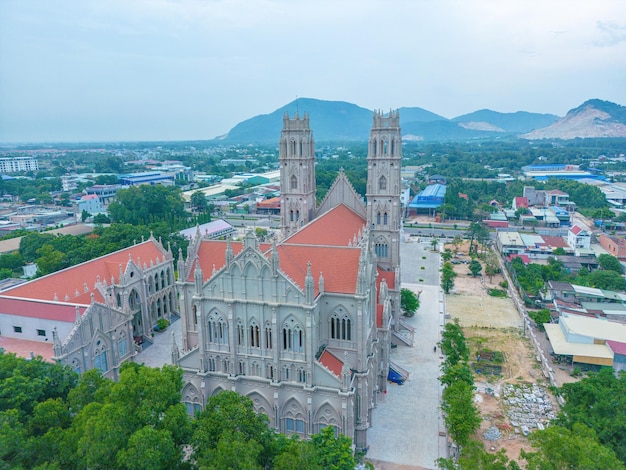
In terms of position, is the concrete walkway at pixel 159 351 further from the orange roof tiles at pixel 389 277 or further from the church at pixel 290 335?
the orange roof tiles at pixel 389 277

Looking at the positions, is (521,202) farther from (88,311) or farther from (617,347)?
(88,311)

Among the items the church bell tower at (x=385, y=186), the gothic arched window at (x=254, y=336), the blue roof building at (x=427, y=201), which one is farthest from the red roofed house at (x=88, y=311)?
the blue roof building at (x=427, y=201)

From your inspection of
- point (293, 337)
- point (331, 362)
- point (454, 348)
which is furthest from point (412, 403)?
point (293, 337)

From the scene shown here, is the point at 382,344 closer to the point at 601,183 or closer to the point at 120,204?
the point at 120,204

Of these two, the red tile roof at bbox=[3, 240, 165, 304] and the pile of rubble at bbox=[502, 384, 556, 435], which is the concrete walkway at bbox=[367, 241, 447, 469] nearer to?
the pile of rubble at bbox=[502, 384, 556, 435]

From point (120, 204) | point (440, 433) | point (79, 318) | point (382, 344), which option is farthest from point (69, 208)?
point (440, 433)

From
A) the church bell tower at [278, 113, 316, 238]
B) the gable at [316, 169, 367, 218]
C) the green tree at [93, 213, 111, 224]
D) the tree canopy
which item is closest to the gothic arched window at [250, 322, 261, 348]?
the tree canopy

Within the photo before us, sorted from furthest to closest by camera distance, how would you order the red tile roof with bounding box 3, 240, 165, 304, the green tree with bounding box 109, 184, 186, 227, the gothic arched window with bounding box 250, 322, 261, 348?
the green tree with bounding box 109, 184, 186, 227, the red tile roof with bounding box 3, 240, 165, 304, the gothic arched window with bounding box 250, 322, 261, 348
